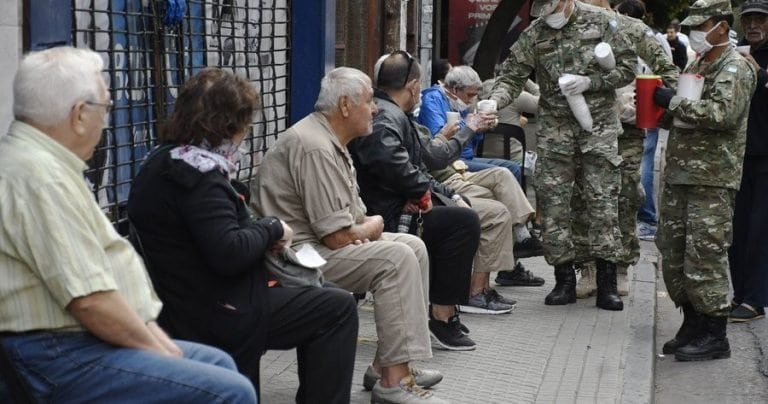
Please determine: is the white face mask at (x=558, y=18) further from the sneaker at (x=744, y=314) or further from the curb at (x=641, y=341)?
the sneaker at (x=744, y=314)

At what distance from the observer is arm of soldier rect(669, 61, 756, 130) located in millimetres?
7070

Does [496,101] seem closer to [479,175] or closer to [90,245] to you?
[479,175]

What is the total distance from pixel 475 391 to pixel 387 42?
6196mm

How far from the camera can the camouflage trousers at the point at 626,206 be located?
29.0ft

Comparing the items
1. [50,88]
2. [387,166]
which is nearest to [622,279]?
[387,166]

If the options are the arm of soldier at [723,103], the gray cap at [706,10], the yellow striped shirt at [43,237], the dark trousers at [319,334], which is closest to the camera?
the yellow striped shirt at [43,237]

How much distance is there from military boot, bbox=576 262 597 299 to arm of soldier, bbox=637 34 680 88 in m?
1.30

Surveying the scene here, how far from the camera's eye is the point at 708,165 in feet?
23.7

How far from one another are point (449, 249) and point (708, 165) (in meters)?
1.50

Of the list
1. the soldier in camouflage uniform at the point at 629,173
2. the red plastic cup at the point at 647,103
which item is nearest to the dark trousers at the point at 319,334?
the red plastic cup at the point at 647,103

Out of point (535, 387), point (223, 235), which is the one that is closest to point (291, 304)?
point (223, 235)

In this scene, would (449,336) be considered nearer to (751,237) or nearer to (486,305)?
(486,305)

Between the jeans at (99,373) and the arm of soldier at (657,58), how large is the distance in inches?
218

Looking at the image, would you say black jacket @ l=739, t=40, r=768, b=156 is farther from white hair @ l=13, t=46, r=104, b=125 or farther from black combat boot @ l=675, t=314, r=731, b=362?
white hair @ l=13, t=46, r=104, b=125
